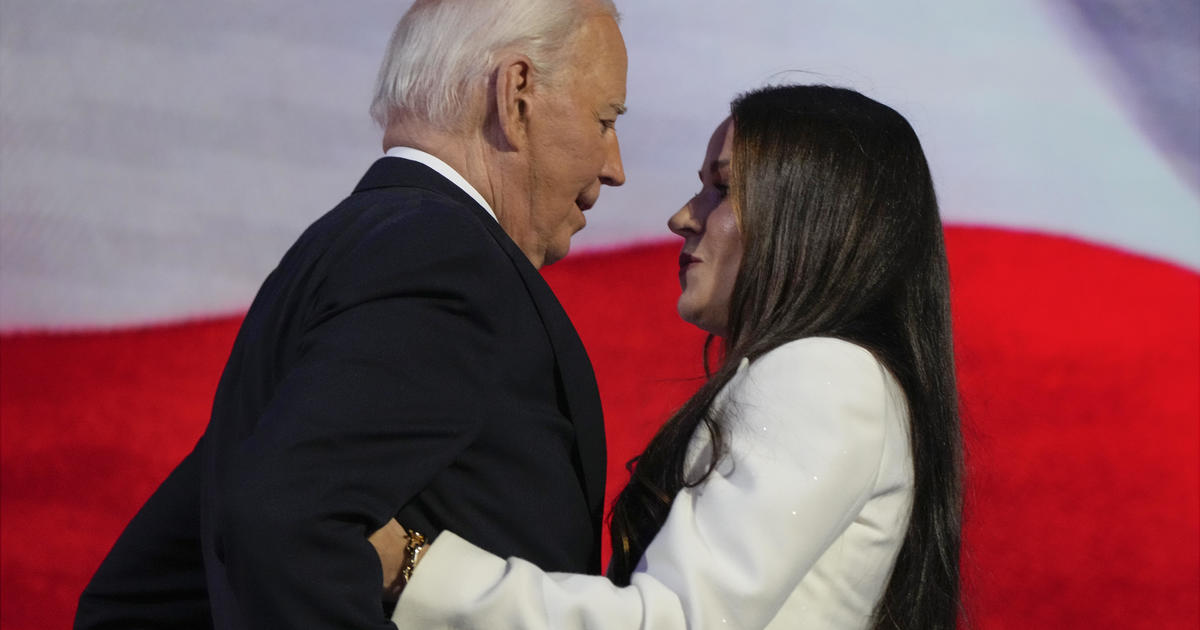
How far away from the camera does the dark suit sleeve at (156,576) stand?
1512mm

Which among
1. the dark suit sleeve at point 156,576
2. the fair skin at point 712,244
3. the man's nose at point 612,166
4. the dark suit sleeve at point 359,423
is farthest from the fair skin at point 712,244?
the dark suit sleeve at point 156,576

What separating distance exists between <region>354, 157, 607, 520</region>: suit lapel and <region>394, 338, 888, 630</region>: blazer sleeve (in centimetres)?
14

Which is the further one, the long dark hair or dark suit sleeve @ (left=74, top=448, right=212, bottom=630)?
dark suit sleeve @ (left=74, top=448, right=212, bottom=630)

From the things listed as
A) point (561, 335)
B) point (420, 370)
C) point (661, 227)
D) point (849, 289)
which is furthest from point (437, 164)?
point (661, 227)

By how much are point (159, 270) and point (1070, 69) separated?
1931 mm

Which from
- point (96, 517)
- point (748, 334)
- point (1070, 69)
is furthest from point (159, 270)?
point (1070, 69)

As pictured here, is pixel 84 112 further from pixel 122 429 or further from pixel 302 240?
pixel 302 240

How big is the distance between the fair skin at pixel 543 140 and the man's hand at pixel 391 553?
0.46 m

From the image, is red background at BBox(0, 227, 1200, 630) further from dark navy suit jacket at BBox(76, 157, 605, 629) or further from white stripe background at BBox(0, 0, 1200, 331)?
dark navy suit jacket at BBox(76, 157, 605, 629)

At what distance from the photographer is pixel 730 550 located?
3.88 feet

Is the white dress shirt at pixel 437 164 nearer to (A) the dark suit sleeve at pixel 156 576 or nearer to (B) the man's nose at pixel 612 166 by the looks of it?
(B) the man's nose at pixel 612 166

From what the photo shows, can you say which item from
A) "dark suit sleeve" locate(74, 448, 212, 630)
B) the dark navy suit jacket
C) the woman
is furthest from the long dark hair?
"dark suit sleeve" locate(74, 448, 212, 630)

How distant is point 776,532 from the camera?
1.18 meters

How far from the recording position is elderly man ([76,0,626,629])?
1.06 m
